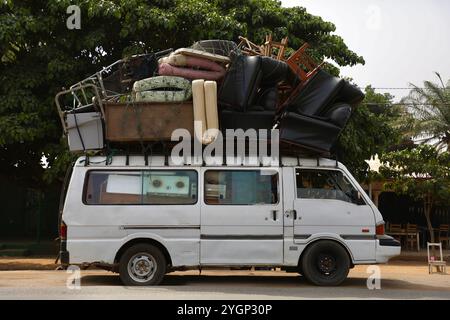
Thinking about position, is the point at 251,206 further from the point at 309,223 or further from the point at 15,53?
the point at 15,53

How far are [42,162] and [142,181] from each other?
8844 mm

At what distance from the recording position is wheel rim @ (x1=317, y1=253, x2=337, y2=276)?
959 centimetres

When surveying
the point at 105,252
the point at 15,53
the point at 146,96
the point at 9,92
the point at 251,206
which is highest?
the point at 15,53

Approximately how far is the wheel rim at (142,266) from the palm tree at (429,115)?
703 inches

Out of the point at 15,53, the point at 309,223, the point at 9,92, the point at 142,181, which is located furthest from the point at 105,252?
the point at 15,53

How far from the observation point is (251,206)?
9359mm

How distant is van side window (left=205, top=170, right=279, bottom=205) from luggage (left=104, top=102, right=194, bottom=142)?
32.9 inches

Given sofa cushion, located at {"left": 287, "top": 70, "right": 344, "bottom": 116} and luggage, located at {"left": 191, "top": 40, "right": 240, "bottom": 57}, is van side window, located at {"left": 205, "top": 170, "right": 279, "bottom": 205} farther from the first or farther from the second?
luggage, located at {"left": 191, "top": 40, "right": 240, "bottom": 57}

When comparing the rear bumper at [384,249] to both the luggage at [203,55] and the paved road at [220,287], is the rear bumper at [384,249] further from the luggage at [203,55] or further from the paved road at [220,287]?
the luggage at [203,55]

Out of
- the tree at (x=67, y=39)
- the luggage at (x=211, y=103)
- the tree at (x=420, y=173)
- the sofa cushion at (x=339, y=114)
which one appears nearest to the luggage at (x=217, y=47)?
the luggage at (x=211, y=103)

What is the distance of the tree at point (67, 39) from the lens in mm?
14273

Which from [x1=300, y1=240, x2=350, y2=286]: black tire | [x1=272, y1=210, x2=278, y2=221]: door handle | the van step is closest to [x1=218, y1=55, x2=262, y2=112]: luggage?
[x1=272, y1=210, x2=278, y2=221]: door handle
